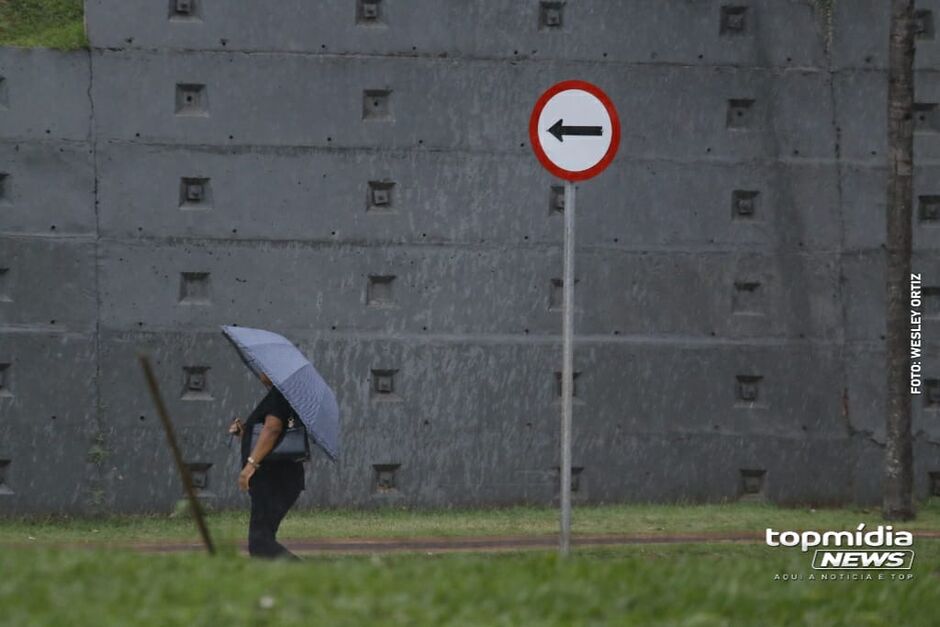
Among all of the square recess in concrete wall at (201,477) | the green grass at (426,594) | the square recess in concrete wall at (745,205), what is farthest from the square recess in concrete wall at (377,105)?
the green grass at (426,594)

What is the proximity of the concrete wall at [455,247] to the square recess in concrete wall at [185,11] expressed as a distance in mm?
53

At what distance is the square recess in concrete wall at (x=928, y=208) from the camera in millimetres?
16844

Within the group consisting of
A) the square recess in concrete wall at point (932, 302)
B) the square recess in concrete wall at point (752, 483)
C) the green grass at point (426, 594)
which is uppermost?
the square recess in concrete wall at point (932, 302)

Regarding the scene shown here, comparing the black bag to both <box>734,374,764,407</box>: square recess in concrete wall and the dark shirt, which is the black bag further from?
<box>734,374,764,407</box>: square recess in concrete wall

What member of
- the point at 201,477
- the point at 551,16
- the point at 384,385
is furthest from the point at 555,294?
the point at 201,477

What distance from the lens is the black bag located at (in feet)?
37.6

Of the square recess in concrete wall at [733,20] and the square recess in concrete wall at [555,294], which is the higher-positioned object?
the square recess in concrete wall at [733,20]

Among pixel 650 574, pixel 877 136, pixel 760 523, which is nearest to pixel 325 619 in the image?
pixel 650 574

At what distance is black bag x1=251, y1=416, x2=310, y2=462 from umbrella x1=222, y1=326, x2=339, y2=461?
72 mm

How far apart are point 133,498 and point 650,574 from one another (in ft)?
26.5

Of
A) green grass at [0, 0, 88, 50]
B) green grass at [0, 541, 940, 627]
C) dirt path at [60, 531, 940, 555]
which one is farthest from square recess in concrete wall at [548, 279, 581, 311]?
green grass at [0, 541, 940, 627]

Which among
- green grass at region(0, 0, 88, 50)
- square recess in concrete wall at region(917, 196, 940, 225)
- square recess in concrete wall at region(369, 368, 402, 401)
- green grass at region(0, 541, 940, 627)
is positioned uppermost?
green grass at region(0, 0, 88, 50)

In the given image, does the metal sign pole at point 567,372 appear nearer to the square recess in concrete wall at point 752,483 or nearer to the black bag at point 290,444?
the black bag at point 290,444

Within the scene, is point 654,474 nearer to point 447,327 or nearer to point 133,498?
point 447,327
